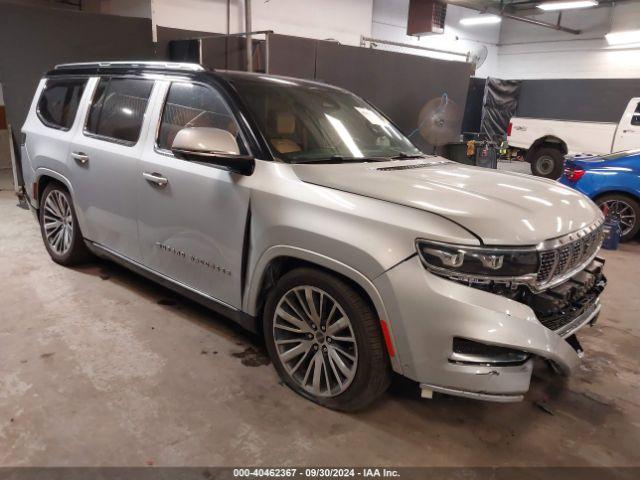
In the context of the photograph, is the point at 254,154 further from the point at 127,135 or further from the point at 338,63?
the point at 338,63

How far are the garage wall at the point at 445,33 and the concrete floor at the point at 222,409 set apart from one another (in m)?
13.0

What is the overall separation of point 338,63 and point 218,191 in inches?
227

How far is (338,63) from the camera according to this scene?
25.7 ft

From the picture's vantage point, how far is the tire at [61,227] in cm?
412

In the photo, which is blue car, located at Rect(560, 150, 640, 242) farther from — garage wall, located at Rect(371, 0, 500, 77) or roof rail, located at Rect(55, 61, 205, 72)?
garage wall, located at Rect(371, 0, 500, 77)

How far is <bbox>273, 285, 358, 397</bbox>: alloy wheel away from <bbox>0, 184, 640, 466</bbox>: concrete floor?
158mm

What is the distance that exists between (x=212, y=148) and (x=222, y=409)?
1.36 m

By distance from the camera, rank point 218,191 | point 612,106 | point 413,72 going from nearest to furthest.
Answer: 1. point 218,191
2. point 413,72
3. point 612,106

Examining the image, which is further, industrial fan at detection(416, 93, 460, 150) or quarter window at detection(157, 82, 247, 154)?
industrial fan at detection(416, 93, 460, 150)

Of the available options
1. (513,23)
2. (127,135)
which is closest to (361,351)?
(127,135)

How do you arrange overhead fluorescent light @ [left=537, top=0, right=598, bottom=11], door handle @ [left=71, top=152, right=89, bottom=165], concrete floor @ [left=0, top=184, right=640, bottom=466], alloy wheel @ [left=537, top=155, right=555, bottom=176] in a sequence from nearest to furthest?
concrete floor @ [left=0, top=184, right=640, bottom=466] < door handle @ [left=71, top=152, right=89, bottom=165] < alloy wheel @ [left=537, top=155, right=555, bottom=176] < overhead fluorescent light @ [left=537, top=0, right=598, bottom=11]

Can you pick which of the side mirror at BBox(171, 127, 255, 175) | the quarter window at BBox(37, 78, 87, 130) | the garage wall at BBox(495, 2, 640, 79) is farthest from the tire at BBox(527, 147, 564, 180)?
the side mirror at BBox(171, 127, 255, 175)

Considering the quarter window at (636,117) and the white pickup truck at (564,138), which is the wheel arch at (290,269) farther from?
the quarter window at (636,117)

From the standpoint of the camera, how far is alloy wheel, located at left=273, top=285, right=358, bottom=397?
2.39m
